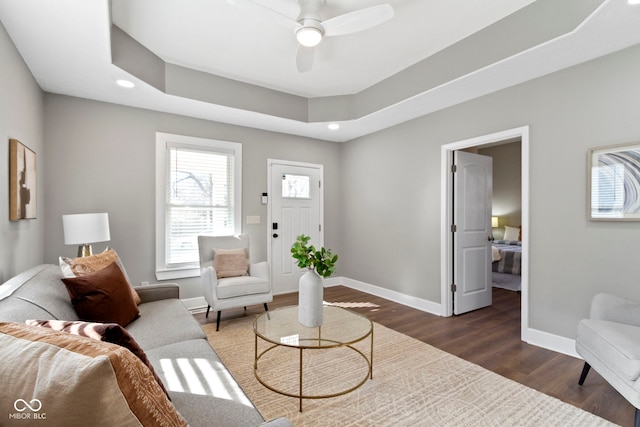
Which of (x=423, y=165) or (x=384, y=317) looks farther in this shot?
(x=423, y=165)

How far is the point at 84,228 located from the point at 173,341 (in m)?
1.74

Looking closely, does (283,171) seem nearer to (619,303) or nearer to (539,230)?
(539,230)

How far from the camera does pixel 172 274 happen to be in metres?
3.87

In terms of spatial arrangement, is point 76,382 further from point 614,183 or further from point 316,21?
point 614,183

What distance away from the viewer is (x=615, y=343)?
6.07 ft

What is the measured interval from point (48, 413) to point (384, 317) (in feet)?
11.4

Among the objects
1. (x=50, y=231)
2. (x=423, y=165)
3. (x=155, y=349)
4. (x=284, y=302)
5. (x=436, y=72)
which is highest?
(x=436, y=72)

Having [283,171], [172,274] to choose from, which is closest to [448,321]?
[283,171]

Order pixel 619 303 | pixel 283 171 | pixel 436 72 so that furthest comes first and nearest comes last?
pixel 283 171
pixel 436 72
pixel 619 303

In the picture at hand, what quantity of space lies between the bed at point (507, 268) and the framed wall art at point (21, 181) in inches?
231

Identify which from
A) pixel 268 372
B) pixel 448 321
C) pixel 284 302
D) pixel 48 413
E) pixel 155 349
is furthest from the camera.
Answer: pixel 284 302

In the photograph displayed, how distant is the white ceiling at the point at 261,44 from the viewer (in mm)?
2143

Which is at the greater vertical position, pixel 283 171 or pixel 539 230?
pixel 283 171

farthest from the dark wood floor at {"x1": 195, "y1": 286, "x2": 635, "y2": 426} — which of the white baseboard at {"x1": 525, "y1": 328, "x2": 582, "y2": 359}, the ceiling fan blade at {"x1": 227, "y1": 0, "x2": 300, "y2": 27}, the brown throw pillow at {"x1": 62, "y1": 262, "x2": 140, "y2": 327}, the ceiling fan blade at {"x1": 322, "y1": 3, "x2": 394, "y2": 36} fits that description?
the ceiling fan blade at {"x1": 227, "y1": 0, "x2": 300, "y2": 27}
